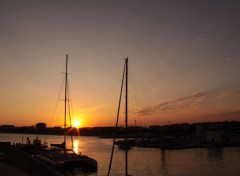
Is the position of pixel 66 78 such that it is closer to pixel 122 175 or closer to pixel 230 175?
pixel 122 175

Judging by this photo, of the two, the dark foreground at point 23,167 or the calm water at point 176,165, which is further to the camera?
the calm water at point 176,165

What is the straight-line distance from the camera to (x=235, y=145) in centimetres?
14025

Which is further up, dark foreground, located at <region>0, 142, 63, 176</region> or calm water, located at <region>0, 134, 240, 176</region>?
dark foreground, located at <region>0, 142, 63, 176</region>

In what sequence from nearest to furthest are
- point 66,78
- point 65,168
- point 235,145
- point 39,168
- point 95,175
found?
point 39,168, point 65,168, point 95,175, point 66,78, point 235,145

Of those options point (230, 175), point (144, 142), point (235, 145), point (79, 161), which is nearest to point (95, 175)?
point (79, 161)

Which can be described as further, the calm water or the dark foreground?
the calm water

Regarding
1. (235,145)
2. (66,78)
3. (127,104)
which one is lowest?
(235,145)

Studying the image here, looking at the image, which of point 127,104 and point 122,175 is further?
point 122,175

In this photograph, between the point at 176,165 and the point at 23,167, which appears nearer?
the point at 23,167

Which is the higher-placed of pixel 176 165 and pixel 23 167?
pixel 23 167

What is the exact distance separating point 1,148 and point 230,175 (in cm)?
3773

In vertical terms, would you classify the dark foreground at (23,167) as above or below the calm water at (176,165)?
above

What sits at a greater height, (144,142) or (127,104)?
(127,104)

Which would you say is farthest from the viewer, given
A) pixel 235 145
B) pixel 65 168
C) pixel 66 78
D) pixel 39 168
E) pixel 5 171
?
pixel 235 145
